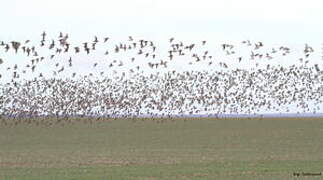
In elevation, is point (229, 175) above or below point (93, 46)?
below

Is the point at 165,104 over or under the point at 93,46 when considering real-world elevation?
under

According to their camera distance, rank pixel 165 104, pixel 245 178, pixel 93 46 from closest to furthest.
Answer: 1. pixel 93 46
2. pixel 245 178
3. pixel 165 104

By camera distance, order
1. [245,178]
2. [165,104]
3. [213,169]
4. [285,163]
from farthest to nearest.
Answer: [165,104] < [285,163] < [213,169] < [245,178]

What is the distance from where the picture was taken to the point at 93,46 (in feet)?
81.3

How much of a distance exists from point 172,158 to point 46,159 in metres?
7.39

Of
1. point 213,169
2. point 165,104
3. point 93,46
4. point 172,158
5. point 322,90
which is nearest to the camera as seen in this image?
point 93,46

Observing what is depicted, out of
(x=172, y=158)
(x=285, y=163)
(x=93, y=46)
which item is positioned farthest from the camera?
(x=172, y=158)

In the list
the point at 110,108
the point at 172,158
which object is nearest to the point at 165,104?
the point at 110,108

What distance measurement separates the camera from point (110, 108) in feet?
392

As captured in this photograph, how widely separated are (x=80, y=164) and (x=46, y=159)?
16.5 feet

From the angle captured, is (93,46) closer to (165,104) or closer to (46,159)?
(46,159)

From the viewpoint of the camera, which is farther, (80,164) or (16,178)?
(80,164)

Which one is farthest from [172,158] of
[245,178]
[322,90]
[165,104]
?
[165,104]

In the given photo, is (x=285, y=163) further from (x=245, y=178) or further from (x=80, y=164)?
(x=80, y=164)
